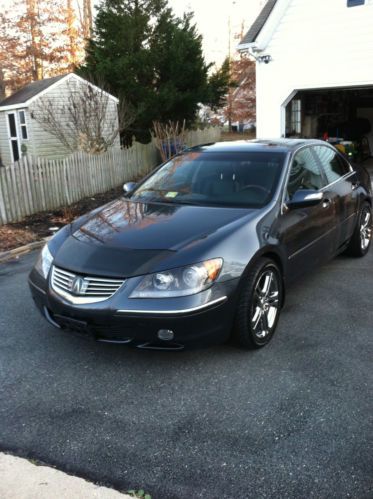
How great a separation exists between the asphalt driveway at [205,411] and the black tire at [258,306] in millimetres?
142

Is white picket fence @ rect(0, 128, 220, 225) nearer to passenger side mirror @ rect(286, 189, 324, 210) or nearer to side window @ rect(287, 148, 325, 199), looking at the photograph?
side window @ rect(287, 148, 325, 199)

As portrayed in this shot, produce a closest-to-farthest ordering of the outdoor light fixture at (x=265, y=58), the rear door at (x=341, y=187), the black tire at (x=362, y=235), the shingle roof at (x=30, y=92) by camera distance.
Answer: the rear door at (x=341, y=187)
the black tire at (x=362, y=235)
the outdoor light fixture at (x=265, y=58)
the shingle roof at (x=30, y=92)

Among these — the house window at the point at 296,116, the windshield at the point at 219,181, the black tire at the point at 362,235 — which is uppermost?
the house window at the point at 296,116

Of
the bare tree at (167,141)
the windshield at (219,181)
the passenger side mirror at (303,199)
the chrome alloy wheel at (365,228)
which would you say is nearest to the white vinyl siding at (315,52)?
the bare tree at (167,141)

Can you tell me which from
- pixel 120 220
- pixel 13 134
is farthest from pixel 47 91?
pixel 120 220

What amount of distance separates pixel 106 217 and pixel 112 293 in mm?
1131

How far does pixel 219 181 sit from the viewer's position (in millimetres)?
4469

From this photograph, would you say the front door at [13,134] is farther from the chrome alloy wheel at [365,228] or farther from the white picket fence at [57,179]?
the chrome alloy wheel at [365,228]

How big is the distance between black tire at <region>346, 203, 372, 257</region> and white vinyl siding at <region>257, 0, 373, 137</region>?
5883mm

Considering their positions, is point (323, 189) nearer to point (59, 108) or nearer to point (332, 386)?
point (332, 386)

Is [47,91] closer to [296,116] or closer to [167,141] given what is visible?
[167,141]

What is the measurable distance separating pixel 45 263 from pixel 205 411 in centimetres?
169

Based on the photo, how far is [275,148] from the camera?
4.64 meters

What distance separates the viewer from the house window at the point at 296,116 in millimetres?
13742
